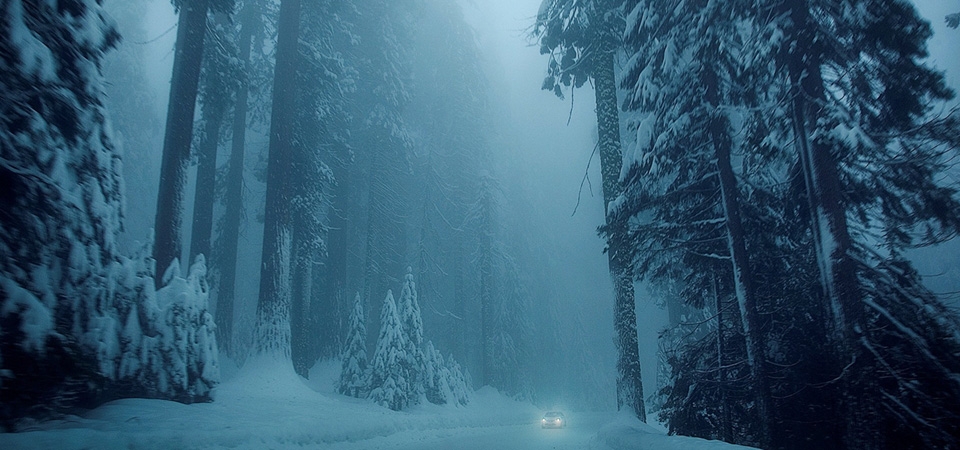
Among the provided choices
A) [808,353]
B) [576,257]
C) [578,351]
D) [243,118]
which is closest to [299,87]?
[243,118]

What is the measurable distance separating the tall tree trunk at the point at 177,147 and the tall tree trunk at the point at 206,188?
7294 mm

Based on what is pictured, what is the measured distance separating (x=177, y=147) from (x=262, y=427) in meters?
7.80

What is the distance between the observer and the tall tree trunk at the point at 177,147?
12.4 m

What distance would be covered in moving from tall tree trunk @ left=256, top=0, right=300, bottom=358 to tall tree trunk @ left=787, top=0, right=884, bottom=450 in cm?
1321

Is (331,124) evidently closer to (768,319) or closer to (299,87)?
(299,87)

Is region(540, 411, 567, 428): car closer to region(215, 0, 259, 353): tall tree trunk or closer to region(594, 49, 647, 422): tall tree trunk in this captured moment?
region(594, 49, 647, 422): tall tree trunk

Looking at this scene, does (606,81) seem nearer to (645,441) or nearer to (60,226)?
(645,441)

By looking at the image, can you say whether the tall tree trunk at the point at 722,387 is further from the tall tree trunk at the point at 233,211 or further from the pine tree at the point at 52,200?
the tall tree trunk at the point at 233,211

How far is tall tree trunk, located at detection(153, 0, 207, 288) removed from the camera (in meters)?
12.4

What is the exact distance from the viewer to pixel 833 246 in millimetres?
7258

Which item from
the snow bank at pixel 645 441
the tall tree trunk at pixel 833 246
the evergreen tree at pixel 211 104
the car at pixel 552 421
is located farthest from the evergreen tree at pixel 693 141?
the car at pixel 552 421

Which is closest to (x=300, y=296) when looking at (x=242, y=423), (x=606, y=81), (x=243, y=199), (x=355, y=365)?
(x=355, y=365)

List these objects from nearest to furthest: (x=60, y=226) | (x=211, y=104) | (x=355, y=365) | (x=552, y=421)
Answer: (x=60, y=226) < (x=211, y=104) < (x=355, y=365) < (x=552, y=421)

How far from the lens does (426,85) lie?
35250 millimetres
